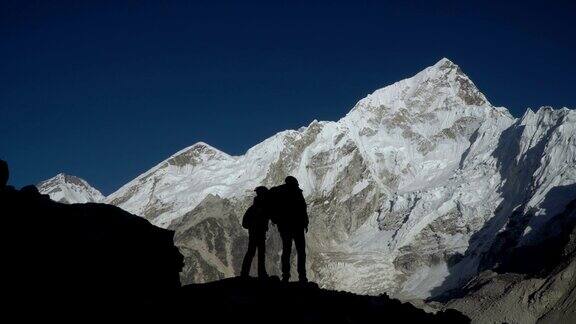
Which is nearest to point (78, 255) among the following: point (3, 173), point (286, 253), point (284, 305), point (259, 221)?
point (3, 173)

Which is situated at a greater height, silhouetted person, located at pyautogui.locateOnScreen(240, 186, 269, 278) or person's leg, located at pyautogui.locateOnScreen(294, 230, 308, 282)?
silhouetted person, located at pyautogui.locateOnScreen(240, 186, 269, 278)

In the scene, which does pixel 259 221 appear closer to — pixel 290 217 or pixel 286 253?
pixel 290 217

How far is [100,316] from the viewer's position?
1530cm

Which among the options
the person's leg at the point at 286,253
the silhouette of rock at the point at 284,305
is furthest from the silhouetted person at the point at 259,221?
the silhouette of rock at the point at 284,305

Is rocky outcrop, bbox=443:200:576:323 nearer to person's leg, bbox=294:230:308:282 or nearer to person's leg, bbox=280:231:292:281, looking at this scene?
person's leg, bbox=294:230:308:282

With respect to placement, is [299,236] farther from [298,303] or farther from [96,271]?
[96,271]

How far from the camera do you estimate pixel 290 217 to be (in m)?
22.4

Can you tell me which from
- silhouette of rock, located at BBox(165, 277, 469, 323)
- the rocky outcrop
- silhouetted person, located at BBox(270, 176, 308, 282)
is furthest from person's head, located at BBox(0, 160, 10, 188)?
the rocky outcrop

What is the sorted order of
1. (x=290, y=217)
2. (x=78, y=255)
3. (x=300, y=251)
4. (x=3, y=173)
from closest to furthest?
(x=78, y=255) → (x=3, y=173) → (x=290, y=217) → (x=300, y=251)

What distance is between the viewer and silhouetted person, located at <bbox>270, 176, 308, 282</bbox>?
2231cm

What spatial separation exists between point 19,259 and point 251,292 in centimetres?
577

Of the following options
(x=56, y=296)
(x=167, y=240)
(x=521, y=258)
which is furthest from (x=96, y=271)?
(x=521, y=258)

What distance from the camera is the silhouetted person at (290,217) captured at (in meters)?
22.3

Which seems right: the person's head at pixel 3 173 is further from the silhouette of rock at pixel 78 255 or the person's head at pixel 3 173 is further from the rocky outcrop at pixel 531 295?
the rocky outcrop at pixel 531 295
